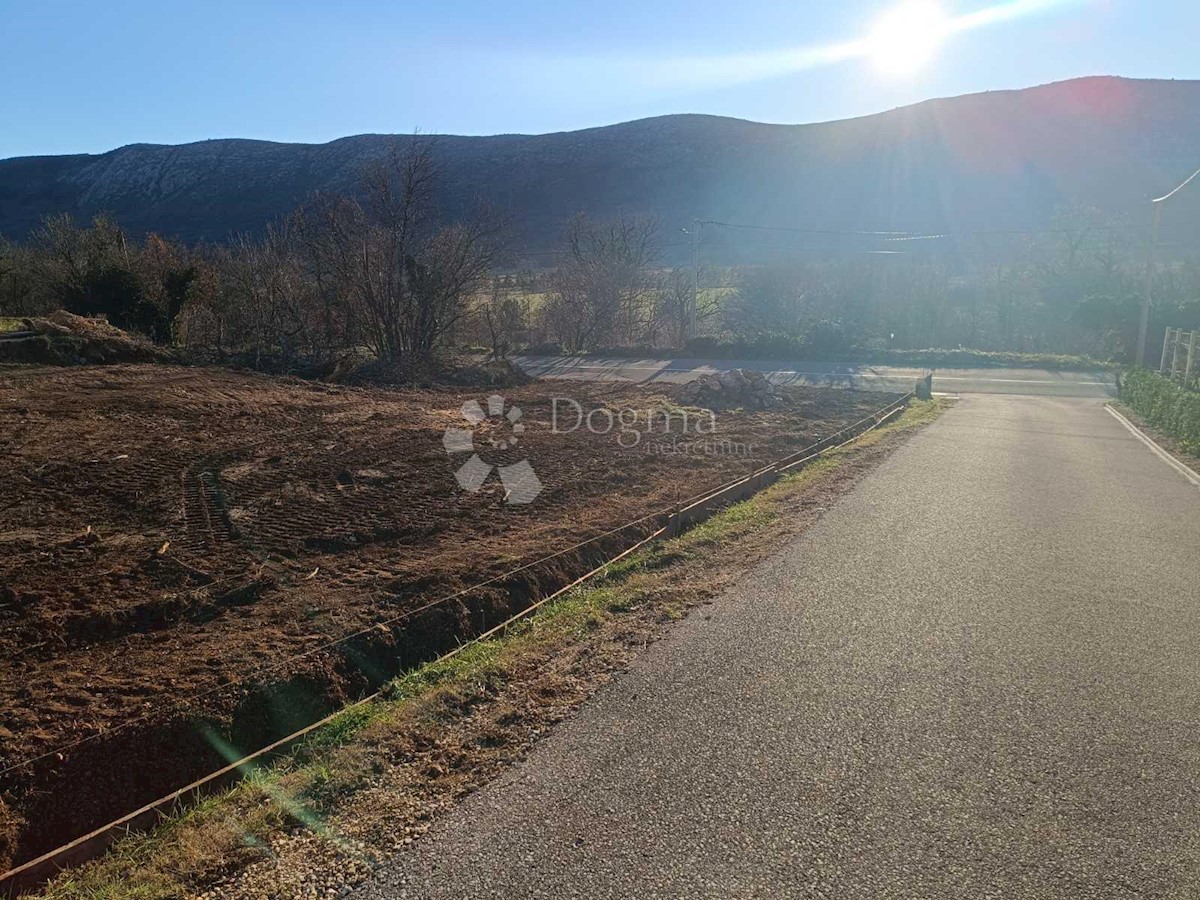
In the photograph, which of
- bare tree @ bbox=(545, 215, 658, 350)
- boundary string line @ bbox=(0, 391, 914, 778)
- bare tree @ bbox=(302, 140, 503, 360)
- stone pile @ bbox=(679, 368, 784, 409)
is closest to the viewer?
boundary string line @ bbox=(0, 391, 914, 778)

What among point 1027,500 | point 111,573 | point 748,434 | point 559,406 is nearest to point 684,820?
point 111,573

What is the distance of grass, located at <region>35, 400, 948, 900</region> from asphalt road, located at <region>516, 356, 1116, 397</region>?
1758 cm

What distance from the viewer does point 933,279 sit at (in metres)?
38.9

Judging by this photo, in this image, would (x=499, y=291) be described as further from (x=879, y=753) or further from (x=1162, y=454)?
(x=879, y=753)

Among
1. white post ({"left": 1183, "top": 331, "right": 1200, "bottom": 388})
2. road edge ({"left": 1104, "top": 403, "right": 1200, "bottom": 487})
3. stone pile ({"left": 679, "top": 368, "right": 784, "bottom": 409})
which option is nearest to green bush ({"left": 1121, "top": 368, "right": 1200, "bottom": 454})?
road edge ({"left": 1104, "top": 403, "right": 1200, "bottom": 487})

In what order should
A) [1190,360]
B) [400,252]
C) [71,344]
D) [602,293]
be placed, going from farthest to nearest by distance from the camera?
[602,293]
[400,252]
[1190,360]
[71,344]

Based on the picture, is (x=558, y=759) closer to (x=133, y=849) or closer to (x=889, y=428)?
(x=133, y=849)

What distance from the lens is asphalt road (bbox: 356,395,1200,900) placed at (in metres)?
2.83

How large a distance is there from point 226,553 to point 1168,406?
17229 millimetres

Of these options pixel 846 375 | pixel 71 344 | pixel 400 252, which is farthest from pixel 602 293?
pixel 71 344

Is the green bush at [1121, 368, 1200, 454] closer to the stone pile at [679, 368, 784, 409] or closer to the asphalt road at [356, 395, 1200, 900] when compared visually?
the stone pile at [679, 368, 784, 409]

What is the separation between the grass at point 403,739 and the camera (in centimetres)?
291

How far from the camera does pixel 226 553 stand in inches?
245

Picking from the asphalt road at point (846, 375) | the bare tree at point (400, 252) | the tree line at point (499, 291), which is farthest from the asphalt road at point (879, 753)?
the asphalt road at point (846, 375)
